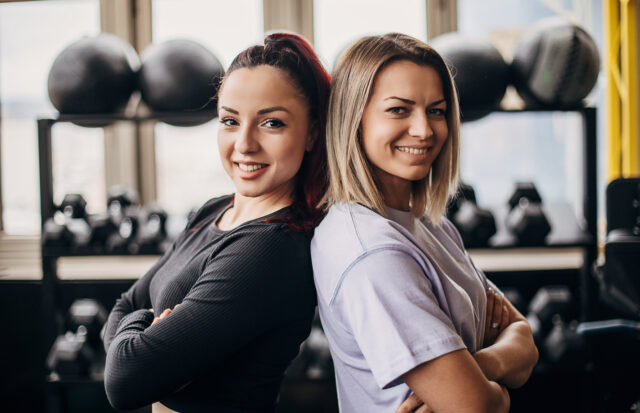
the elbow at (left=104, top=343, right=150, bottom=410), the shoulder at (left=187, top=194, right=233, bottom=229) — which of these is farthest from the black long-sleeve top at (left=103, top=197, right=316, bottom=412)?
the shoulder at (left=187, top=194, right=233, bottom=229)

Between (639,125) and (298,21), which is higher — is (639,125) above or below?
below

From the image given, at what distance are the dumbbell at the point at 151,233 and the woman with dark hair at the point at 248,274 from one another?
1165 millimetres

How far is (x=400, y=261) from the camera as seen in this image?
0.84 metres

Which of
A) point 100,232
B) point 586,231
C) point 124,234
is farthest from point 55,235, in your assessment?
point 586,231

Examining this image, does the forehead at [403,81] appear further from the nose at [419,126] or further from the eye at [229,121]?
the eye at [229,121]

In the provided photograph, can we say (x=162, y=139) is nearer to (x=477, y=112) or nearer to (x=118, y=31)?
(x=118, y=31)

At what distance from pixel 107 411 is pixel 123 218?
121 centimetres

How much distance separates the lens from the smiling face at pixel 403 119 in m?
0.97

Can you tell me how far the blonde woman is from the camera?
80 centimetres

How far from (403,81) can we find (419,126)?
95mm

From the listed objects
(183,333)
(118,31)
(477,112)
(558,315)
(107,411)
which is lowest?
(107,411)

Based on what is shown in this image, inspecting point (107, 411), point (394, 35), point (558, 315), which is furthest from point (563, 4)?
point (107, 411)

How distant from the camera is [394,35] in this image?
102 centimetres

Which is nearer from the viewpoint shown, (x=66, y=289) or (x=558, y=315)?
(x=558, y=315)
